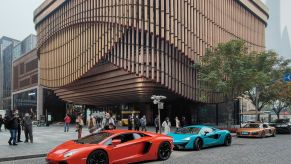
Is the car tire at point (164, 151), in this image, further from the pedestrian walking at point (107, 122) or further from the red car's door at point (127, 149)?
the pedestrian walking at point (107, 122)

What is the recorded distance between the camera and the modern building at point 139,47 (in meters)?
35.2

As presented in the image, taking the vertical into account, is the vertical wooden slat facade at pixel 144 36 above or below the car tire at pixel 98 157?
above

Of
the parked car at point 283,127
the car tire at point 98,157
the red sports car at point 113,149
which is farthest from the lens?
the parked car at point 283,127

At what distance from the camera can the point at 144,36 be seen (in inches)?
1403

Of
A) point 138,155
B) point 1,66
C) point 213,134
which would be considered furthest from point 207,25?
point 1,66

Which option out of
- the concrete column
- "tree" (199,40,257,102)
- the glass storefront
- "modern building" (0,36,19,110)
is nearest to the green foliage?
"tree" (199,40,257,102)

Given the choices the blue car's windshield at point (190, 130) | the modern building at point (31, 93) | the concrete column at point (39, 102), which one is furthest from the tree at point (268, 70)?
the concrete column at point (39, 102)

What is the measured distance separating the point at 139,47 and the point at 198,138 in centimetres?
2226

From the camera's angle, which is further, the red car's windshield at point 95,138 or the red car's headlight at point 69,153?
the red car's windshield at point 95,138

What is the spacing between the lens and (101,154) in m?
9.71

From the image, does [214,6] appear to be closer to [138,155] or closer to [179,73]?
[179,73]

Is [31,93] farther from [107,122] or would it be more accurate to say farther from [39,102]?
[107,122]

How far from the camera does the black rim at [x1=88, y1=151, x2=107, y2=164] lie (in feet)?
31.1

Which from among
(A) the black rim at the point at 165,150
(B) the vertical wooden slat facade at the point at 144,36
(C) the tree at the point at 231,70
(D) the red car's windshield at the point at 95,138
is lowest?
(A) the black rim at the point at 165,150
